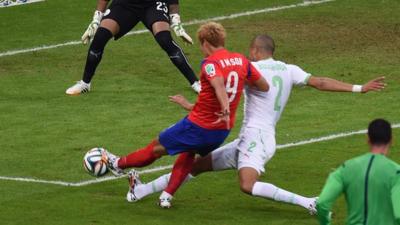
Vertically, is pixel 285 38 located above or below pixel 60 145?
above

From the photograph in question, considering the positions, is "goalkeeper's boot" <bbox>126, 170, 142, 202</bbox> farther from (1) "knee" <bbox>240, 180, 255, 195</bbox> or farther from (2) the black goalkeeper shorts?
(2) the black goalkeeper shorts

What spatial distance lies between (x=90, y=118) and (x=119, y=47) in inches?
195

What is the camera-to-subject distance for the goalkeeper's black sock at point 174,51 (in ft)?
63.2

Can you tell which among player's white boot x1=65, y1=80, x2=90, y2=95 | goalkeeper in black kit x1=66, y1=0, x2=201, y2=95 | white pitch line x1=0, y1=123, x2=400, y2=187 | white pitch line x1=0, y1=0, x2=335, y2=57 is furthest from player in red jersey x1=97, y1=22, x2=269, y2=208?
white pitch line x1=0, y1=0, x2=335, y2=57

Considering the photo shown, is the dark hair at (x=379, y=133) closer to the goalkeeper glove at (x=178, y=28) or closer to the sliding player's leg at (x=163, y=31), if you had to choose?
the goalkeeper glove at (x=178, y=28)

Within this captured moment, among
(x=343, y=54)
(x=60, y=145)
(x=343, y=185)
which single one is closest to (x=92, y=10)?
(x=343, y=54)

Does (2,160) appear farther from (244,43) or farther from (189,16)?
(189,16)

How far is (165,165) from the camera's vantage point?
16.2 metres

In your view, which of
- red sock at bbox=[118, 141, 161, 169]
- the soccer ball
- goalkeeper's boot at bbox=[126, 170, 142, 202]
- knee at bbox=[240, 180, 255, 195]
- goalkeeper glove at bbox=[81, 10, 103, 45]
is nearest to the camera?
knee at bbox=[240, 180, 255, 195]

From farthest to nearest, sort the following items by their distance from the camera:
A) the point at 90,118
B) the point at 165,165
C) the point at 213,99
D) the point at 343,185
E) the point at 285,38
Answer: the point at 285,38, the point at 90,118, the point at 165,165, the point at 213,99, the point at 343,185

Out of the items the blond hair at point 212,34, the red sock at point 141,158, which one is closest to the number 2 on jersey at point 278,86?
the blond hair at point 212,34

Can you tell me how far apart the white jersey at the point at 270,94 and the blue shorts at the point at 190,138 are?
382 mm

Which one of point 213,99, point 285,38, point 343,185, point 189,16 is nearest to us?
point 343,185

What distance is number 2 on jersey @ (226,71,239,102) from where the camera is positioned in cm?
1347
